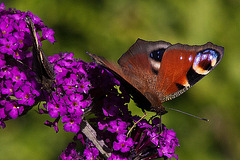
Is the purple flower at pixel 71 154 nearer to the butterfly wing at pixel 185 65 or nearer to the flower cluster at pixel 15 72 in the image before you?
the flower cluster at pixel 15 72

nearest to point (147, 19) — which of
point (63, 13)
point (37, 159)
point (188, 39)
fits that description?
point (188, 39)

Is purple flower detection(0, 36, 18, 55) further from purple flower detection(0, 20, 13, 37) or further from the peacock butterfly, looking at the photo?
the peacock butterfly

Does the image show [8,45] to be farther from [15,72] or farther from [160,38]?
[160,38]

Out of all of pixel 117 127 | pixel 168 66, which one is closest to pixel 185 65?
pixel 168 66

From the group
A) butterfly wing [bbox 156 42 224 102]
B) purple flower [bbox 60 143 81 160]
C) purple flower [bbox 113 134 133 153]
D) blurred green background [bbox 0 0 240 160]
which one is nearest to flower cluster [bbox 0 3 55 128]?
purple flower [bbox 60 143 81 160]

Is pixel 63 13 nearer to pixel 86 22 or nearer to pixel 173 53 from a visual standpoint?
pixel 86 22

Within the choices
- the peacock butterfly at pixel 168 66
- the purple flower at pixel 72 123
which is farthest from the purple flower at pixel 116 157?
the peacock butterfly at pixel 168 66
